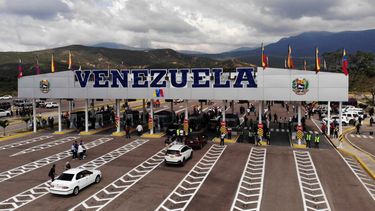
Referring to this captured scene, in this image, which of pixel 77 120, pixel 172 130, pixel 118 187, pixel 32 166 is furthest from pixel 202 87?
pixel 77 120

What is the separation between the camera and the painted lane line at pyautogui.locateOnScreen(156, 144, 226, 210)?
1892 centimetres

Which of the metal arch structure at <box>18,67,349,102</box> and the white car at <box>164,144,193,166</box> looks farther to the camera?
the metal arch structure at <box>18,67,349,102</box>

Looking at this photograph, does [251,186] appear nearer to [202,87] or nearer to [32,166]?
[202,87]

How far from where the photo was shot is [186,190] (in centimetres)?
2147

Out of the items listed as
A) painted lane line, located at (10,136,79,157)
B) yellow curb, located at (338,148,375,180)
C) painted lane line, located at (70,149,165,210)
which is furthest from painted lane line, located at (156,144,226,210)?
painted lane line, located at (10,136,79,157)

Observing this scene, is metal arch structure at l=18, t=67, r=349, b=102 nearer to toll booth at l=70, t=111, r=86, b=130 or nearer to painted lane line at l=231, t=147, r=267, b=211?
toll booth at l=70, t=111, r=86, b=130

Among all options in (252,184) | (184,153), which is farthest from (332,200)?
(184,153)

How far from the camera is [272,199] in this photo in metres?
20.0

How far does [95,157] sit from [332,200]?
20.2m

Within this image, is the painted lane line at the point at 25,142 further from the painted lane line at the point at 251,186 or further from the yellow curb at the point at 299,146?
the yellow curb at the point at 299,146

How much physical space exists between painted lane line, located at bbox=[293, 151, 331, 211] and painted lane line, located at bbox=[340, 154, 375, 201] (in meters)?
2.90

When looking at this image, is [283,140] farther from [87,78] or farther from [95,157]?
[87,78]

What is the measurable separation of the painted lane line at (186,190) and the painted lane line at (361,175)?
35.3 feet

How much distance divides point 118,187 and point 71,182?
3.14m
